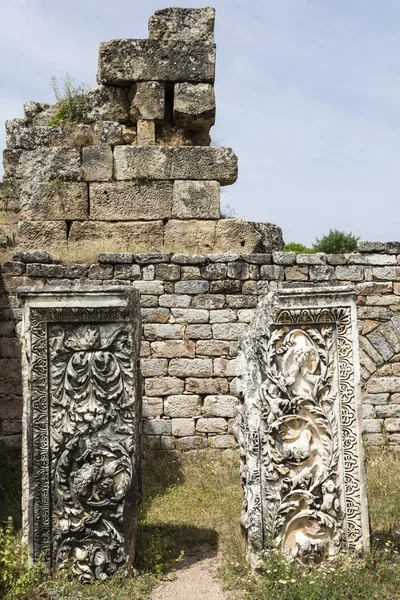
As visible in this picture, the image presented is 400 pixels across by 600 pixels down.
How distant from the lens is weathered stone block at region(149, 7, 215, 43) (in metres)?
9.43

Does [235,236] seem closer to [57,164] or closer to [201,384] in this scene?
[201,384]

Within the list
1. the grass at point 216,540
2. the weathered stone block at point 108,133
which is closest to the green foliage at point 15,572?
the grass at point 216,540

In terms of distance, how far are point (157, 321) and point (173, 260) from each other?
2.50 ft

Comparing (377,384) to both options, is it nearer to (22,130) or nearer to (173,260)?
(173,260)

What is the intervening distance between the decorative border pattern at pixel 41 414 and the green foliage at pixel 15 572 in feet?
0.35

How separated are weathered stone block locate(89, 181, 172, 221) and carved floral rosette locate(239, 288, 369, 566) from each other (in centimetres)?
474

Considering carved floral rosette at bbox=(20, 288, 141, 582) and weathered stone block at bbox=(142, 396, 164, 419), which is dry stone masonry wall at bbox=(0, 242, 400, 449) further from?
carved floral rosette at bbox=(20, 288, 141, 582)

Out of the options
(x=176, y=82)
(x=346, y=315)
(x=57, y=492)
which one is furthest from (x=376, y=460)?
(x=176, y=82)

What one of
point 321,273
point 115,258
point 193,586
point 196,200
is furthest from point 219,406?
point 193,586

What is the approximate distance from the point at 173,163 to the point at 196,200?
605mm

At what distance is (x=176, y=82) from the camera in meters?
9.49

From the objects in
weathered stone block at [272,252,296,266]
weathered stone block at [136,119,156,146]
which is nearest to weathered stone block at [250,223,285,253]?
weathered stone block at [272,252,296,266]

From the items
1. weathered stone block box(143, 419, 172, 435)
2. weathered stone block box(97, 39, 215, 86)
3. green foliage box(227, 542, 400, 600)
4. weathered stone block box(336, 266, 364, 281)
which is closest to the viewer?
green foliage box(227, 542, 400, 600)

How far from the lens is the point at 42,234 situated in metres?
9.23
